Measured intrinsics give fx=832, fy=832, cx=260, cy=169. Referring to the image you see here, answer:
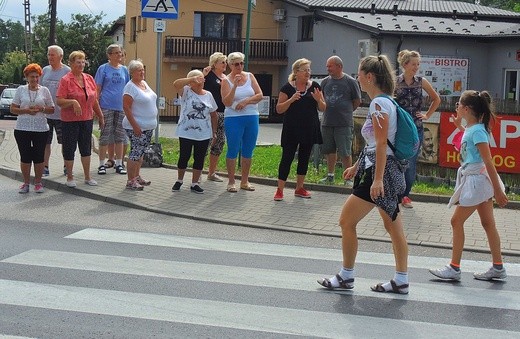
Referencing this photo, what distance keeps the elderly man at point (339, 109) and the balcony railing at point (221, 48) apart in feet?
95.8

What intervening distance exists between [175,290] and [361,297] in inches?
58.7

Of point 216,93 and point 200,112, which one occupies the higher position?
point 216,93

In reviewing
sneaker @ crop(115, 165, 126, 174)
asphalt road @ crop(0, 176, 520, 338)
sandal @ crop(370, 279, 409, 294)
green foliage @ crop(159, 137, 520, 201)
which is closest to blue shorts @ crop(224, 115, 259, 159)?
green foliage @ crop(159, 137, 520, 201)

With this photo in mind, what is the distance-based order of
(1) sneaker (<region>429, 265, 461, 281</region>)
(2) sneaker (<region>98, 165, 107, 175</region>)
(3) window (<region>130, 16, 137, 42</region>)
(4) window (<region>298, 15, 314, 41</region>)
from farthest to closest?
(3) window (<region>130, 16, 137, 42</region>), (4) window (<region>298, 15, 314, 41</region>), (2) sneaker (<region>98, 165, 107, 175</region>), (1) sneaker (<region>429, 265, 461, 281</region>)

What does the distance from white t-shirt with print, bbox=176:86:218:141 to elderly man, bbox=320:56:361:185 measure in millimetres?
1789

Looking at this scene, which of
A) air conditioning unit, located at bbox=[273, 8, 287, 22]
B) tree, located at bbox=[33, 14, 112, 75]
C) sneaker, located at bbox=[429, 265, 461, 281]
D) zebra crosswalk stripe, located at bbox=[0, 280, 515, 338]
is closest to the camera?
zebra crosswalk stripe, located at bbox=[0, 280, 515, 338]

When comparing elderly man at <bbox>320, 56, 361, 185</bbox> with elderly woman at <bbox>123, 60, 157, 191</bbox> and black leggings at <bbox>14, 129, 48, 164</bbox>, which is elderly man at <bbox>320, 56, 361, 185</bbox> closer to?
elderly woman at <bbox>123, 60, 157, 191</bbox>

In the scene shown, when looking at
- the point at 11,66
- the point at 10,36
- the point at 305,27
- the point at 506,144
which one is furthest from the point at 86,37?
the point at 10,36

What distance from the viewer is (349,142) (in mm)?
12336

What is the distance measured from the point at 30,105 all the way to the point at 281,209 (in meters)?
3.77

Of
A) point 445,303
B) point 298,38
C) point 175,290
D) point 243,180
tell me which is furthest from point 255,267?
point 298,38

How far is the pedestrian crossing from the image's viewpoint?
585 centimetres

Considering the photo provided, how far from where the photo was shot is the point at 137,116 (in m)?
11.6

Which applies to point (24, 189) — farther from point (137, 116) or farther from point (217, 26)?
point (217, 26)
